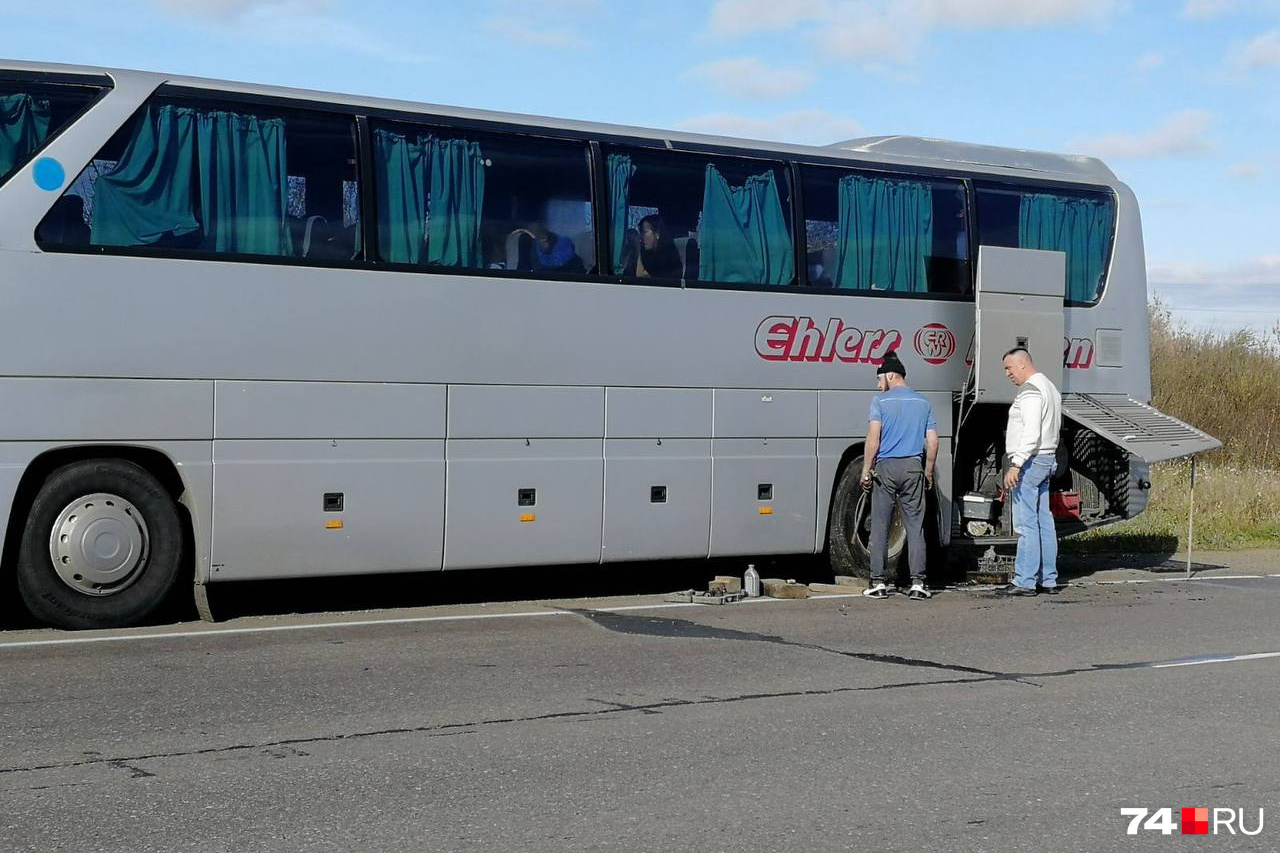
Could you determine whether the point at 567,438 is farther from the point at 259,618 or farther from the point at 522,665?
the point at 522,665

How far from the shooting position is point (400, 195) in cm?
1198

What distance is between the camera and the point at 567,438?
41.6ft

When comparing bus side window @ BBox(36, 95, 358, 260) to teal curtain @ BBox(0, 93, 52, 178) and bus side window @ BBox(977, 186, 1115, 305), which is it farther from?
bus side window @ BBox(977, 186, 1115, 305)

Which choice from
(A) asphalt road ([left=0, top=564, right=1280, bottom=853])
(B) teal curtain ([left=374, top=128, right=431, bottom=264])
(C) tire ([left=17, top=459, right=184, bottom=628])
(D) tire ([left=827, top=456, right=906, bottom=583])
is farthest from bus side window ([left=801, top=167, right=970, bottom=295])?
(C) tire ([left=17, top=459, right=184, bottom=628])

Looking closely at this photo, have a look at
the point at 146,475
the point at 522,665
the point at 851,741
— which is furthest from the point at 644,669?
the point at 146,475

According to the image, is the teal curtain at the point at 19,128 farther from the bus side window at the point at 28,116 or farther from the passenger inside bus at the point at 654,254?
the passenger inside bus at the point at 654,254

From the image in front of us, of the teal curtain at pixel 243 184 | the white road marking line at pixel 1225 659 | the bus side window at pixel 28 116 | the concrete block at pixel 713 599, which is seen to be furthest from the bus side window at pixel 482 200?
the white road marking line at pixel 1225 659

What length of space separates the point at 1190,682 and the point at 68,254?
7535 mm

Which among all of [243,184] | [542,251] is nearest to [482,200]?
[542,251]

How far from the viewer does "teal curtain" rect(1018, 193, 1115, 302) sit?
15680 millimetres

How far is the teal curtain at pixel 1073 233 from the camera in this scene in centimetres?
1568

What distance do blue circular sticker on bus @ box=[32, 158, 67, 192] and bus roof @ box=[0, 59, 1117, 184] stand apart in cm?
62

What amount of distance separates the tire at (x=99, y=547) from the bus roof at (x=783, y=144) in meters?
2.70

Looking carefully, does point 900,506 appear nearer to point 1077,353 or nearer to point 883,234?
point 883,234
